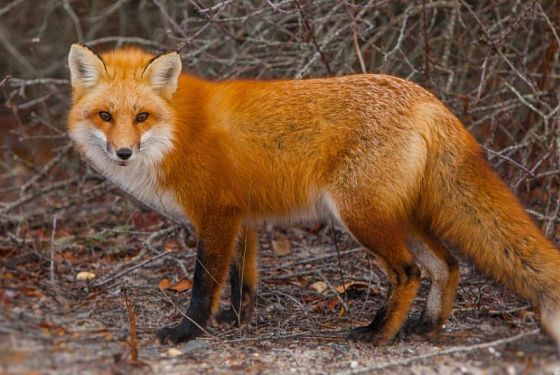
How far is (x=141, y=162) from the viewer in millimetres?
4062

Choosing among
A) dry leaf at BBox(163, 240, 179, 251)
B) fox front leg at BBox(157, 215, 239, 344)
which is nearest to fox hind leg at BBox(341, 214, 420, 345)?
fox front leg at BBox(157, 215, 239, 344)

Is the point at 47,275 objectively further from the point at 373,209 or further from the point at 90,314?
the point at 373,209

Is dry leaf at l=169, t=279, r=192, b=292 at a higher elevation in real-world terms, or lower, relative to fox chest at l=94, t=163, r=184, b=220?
lower

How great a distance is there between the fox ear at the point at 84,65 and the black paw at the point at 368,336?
2038mm

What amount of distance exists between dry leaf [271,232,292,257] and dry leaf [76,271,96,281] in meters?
1.46

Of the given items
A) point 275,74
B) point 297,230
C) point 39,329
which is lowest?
point 297,230

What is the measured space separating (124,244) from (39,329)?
278 cm

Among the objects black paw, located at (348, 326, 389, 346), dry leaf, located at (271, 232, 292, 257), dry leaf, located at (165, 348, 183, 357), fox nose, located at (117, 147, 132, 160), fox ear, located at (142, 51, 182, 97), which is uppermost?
fox ear, located at (142, 51, 182, 97)

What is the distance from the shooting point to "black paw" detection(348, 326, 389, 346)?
4035mm

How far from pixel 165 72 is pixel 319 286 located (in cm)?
195

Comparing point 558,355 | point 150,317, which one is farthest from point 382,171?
point 150,317

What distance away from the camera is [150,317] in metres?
4.55

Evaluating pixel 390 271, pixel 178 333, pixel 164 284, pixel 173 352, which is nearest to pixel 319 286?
pixel 164 284

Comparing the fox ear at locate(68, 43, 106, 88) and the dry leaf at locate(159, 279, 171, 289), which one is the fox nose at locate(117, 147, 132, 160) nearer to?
the fox ear at locate(68, 43, 106, 88)
